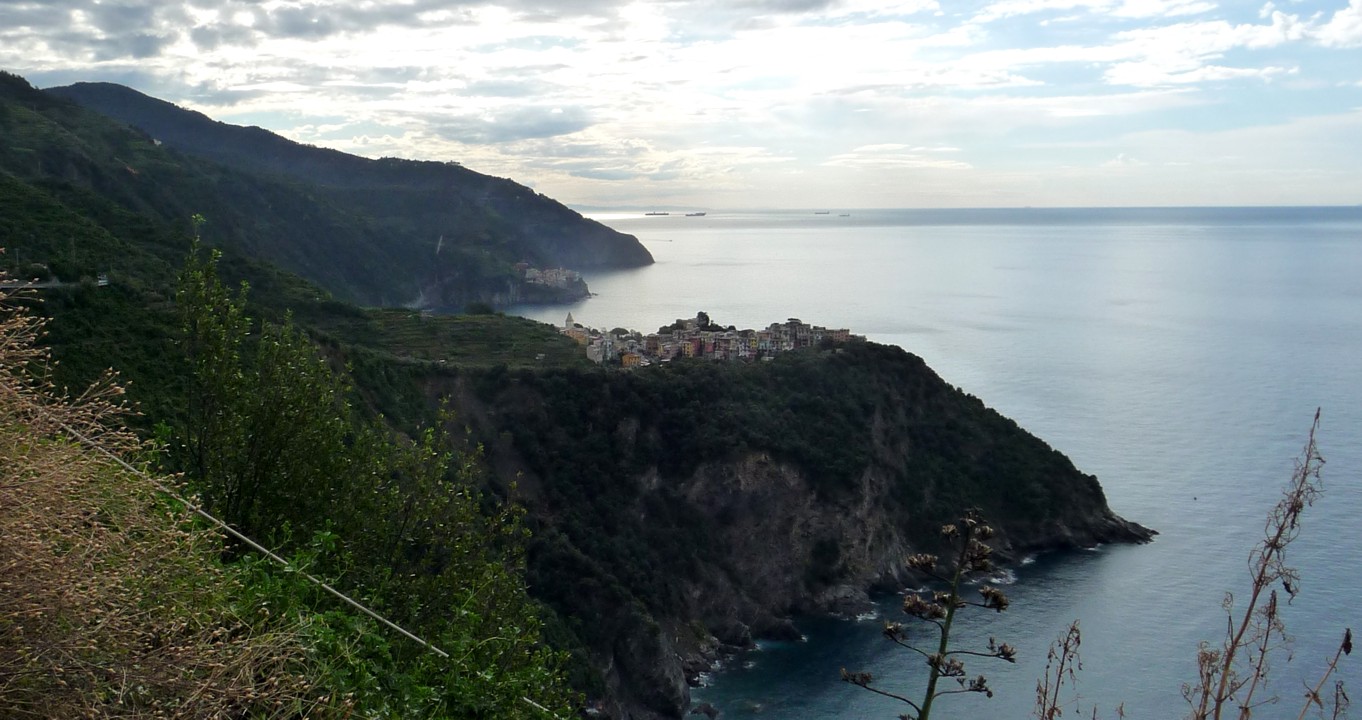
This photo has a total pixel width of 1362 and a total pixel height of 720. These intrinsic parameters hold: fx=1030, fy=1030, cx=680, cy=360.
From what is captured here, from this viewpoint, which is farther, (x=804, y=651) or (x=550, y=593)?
(x=804, y=651)

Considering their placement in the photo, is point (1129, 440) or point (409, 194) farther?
point (409, 194)

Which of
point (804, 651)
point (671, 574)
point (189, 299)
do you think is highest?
point (189, 299)

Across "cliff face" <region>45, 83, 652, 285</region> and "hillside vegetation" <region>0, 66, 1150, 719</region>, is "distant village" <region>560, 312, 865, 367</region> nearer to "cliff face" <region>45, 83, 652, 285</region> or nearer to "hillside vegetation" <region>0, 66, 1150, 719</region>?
"hillside vegetation" <region>0, 66, 1150, 719</region>

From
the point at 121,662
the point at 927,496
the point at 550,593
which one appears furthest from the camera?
the point at 927,496

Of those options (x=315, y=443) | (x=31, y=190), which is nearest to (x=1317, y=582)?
(x=315, y=443)

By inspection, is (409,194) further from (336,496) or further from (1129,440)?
(336,496)

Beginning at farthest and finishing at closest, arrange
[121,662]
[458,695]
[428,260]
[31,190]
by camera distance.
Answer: [428,260] → [31,190] → [458,695] → [121,662]

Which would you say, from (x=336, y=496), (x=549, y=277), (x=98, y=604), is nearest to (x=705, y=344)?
(x=336, y=496)

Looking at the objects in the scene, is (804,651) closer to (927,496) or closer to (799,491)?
(799,491)
